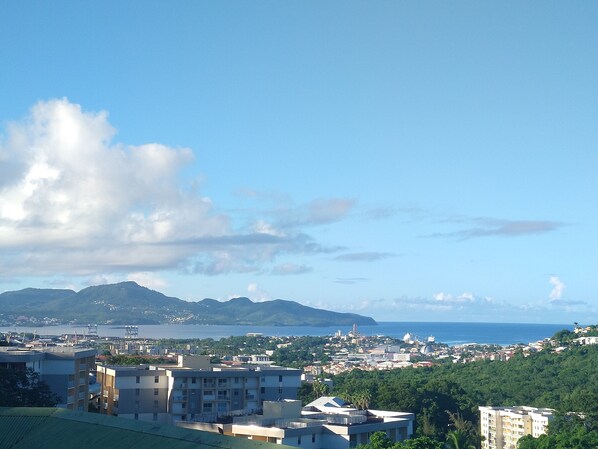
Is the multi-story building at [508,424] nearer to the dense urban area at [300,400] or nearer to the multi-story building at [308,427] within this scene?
the dense urban area at [300,400]

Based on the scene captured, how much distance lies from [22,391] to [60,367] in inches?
203

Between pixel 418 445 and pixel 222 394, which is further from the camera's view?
pixel 222 394

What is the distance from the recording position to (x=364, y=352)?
172375 mm

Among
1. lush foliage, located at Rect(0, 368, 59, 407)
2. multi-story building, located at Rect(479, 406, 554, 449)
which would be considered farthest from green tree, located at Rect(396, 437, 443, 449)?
multi-story building, located at Rect(479, 406, 554, 449)

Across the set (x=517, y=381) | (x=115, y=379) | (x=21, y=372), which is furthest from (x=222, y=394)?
(x=517, y=381)

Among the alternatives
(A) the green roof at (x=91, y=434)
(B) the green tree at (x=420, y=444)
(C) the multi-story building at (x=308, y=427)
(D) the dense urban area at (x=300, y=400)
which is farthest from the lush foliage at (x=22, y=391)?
(B) the green tree at (x=420, y=444)

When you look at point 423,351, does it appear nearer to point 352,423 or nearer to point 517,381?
point 517,381

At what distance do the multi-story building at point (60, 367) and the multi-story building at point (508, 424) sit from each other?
2552 cm

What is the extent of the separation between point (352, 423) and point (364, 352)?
487 feet

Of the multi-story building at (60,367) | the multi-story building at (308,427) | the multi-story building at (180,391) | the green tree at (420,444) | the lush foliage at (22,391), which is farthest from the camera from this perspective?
the multi-story building at (180,391)

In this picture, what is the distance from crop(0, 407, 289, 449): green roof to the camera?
16.3 meters

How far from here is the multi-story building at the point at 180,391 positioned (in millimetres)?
35375

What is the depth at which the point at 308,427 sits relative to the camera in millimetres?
24859

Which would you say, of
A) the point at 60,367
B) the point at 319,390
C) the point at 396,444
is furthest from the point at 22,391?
the point at 319,390
